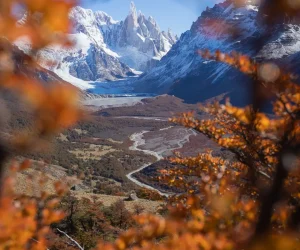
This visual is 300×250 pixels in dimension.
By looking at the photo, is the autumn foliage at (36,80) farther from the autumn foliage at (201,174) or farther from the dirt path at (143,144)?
the dirt path at (143,144)

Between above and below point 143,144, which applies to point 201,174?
above

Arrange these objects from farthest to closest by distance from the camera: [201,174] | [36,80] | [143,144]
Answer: [143,144]
[201,174]
[36,80]

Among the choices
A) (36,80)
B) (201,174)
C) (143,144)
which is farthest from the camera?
(143,144)

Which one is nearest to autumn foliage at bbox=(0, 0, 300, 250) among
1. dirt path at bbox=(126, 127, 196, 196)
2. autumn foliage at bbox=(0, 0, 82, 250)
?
autumn foliage at bbox=(0, 0, 82, 250)

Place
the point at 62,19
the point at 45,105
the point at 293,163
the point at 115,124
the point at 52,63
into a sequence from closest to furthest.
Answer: the point at 45,105 < the point at 62,19 < the point at 52,63 < the point at 293,163 < the point at 115,124

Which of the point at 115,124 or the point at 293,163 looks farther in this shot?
the point at 115,124

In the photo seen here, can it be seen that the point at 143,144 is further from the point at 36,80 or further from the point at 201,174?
the point at 36,80

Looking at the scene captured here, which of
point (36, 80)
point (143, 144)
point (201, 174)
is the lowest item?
point (143, 144)

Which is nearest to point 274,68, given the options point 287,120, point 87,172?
point 287,120

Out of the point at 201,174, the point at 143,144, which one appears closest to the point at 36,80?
the point at 201,174

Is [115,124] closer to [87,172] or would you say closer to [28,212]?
[87,172]

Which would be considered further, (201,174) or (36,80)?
(201,174)
